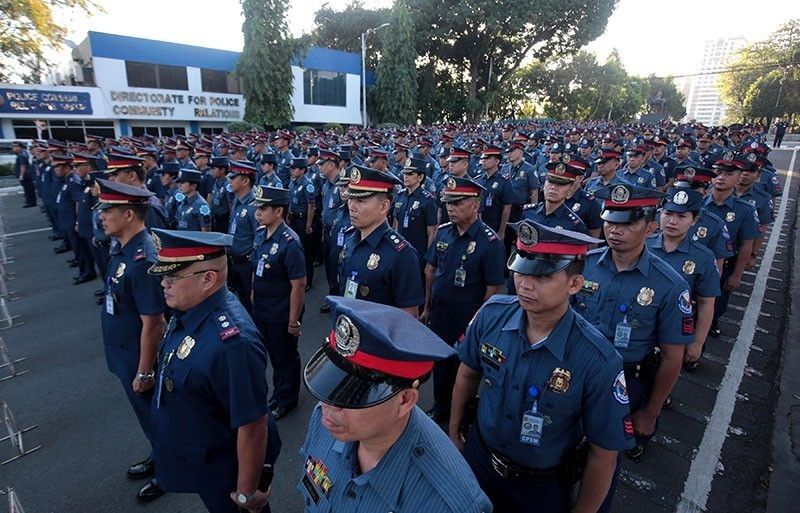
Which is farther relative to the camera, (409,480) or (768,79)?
(768,79)

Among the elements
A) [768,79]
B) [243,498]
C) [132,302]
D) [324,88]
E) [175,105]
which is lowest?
[243,498]

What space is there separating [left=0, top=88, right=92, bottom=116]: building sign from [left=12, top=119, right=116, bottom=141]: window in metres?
0.86

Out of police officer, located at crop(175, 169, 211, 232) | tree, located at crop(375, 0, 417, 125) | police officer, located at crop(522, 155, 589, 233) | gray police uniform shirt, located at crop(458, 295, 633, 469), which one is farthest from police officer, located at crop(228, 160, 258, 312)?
tree, located at crop(375, 0, 417, 125)

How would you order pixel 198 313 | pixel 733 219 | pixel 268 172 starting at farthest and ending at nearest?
pixel 268 172 → pixel 733 219 → pixel 198 313

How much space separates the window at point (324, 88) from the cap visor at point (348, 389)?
33.4 m

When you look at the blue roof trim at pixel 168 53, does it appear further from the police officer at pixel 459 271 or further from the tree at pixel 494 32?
the police officer at pixel 459 271

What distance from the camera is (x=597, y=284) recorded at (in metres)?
3.12

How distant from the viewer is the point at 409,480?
1331 millimetres

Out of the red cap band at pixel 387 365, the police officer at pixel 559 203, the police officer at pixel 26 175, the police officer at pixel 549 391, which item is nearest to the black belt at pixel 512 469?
the police officer at pixel 549 391

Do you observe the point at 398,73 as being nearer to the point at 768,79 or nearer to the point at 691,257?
the point at 691,257

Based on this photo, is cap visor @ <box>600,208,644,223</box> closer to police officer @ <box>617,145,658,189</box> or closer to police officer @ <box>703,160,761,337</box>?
police officer @ <box>703,160,761,337</box>

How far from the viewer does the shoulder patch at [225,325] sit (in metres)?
2.16

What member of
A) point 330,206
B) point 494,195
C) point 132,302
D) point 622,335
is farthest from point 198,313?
point 494,195

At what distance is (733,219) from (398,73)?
106ft
